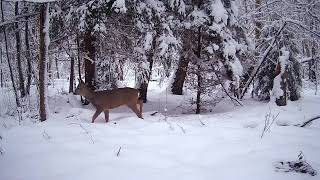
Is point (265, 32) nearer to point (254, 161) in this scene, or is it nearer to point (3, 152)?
point (254, 161)

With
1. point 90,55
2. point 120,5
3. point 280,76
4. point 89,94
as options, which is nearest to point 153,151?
point 89,94

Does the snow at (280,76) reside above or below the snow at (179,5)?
below

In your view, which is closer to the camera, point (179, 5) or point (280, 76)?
point (179, 5)

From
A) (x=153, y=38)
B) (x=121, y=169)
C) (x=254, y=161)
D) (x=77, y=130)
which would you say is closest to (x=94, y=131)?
(x=77, y=130)

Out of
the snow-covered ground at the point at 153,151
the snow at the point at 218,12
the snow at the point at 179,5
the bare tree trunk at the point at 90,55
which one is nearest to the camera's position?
the snow-covered ground at the point at 153,151

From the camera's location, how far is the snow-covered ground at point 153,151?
17.1 ft

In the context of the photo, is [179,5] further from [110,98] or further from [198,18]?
[110,98]

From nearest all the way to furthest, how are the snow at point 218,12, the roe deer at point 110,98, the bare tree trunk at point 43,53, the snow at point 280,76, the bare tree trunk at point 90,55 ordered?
1. the bare tree trunk at point 43,53
2. the roe deer at point 110,98
3. the snow at point 218,12
4. the snow at point 280,76
5. the bare tree trunk at point 90,55

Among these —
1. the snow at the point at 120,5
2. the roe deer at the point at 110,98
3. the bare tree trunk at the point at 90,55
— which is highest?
the snow at the point at 120,5

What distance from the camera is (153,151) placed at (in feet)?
20.3

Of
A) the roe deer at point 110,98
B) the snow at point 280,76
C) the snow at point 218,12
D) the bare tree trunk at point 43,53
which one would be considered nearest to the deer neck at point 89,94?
the roe deer at point 110,98

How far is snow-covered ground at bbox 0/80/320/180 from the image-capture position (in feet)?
17.1

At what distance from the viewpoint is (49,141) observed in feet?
22.3

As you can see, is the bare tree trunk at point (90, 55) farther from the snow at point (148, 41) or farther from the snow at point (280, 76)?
the snow at point (280, 76)
